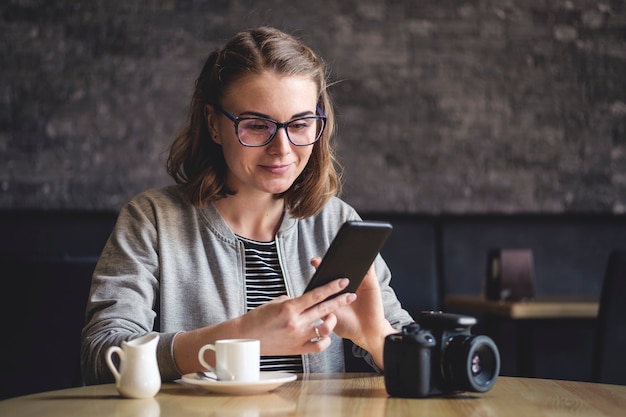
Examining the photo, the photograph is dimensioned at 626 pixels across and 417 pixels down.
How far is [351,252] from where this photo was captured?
1.22 metres

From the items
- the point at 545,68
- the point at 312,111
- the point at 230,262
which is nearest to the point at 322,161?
the point at 312,111

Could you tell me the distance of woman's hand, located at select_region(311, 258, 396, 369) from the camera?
4.74ft

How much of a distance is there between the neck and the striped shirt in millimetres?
25

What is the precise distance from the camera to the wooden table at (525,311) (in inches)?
102

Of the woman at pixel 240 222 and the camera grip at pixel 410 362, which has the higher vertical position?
the woman at pixel 240 222

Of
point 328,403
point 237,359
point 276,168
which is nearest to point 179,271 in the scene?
point 276,168

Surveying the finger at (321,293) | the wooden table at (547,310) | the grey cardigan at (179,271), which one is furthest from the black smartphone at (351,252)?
the wooden table at (547,310)

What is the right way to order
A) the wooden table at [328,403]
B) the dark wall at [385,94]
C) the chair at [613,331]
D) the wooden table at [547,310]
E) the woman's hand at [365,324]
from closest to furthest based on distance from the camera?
the wooden table at [328,403] → the woman's hand at [365,324] → the chair at [613,331] → the wooden table at [547,310] → the dark wall at [385,94]

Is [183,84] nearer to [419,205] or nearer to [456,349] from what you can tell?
[419,205]

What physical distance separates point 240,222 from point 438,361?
0.71m

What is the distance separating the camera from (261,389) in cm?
116

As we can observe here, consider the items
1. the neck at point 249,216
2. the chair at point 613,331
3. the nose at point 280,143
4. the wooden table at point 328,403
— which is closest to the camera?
the wooden table at point 328,403

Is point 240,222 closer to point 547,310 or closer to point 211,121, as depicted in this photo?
point 211,121

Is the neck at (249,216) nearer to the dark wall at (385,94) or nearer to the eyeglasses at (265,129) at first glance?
the eyeglasses at (265,129)
